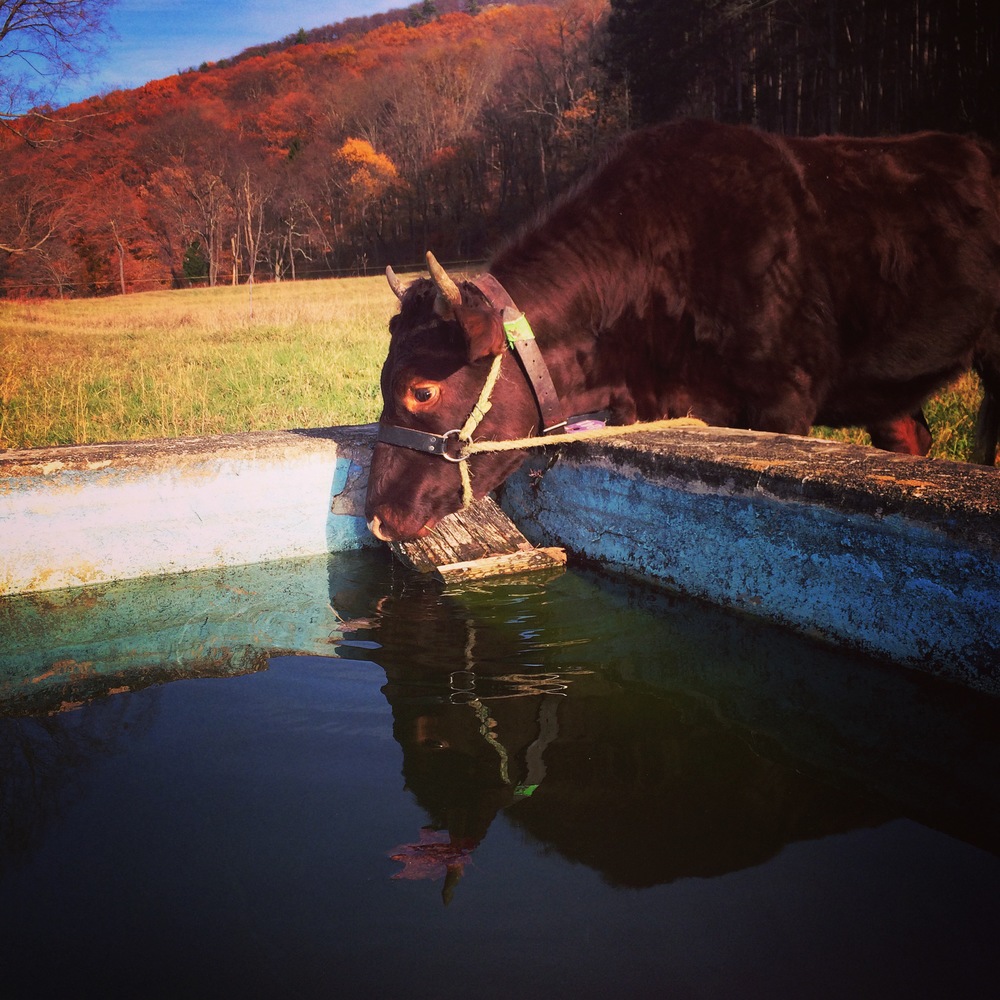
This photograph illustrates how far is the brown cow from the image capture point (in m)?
3.74

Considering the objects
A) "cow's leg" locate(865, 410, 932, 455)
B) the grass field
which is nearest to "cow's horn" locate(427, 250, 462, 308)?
"cow's leg" locate(865, 410, 932, 455)

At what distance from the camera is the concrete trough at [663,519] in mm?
2795

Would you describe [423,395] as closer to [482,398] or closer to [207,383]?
[482,398]

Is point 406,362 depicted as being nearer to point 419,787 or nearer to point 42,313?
point 419,787

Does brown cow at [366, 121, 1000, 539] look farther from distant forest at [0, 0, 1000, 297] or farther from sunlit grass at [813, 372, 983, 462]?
distant forest at [0, 0, 1000, 297]

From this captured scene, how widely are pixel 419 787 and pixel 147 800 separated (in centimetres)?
78

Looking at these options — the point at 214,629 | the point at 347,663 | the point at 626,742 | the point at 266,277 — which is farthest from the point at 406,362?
the point at 266,277

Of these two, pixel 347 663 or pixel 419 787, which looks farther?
pixel 347 663

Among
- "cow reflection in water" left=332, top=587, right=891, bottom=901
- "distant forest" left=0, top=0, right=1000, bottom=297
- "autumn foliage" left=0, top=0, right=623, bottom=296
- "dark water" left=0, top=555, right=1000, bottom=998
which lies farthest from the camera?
"autumn foliage" left=0, top=0, right=623, bottom=296

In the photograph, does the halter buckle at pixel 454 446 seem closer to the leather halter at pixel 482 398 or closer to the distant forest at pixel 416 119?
the leather halter at pixel 482 398

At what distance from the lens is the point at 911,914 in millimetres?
2000

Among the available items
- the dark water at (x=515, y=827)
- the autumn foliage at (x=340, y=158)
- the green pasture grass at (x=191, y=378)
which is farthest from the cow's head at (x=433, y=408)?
the autumn foliage at (x=340, y=158)

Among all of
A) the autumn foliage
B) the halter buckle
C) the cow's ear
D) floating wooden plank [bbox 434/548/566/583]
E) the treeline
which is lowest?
floating wooden plank [bbox 434/548/566/583]

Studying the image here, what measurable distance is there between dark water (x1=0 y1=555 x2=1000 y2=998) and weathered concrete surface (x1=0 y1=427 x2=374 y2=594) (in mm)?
1013
